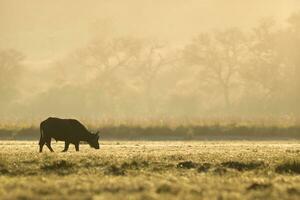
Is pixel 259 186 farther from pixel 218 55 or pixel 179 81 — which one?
pixel 179 81

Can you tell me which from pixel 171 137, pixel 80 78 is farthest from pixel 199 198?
pixel 80 78

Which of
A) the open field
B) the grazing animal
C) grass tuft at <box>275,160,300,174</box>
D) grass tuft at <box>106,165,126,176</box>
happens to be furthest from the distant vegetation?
grass tuft at <box>106,165,126,176</box>

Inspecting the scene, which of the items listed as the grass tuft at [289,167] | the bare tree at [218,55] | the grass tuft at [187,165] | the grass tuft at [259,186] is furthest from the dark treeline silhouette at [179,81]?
the grass tuft at [259,186]

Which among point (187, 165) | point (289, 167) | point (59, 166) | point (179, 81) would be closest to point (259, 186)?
point (289, 167)

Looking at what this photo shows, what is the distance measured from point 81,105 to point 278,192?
131m

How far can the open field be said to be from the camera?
1859 cm

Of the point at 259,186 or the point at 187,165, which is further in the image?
the point at 187,165

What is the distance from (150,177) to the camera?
74.3ft

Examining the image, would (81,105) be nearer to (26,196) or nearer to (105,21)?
(105,21)

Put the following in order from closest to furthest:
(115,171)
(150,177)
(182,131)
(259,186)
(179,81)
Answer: (259,186)
(150,177)
(115,171)
(182,131)
(179,81)

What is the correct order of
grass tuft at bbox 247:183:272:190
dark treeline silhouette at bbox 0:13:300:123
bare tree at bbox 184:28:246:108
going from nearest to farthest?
grass tuft at bbox 247:183:272:190 < dark treeline silhouette at bbox 0:13:300:123 < bare tree at bbox 184:28:246:108

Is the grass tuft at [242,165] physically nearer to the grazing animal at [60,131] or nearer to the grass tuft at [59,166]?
the grass tuft at [59,166]

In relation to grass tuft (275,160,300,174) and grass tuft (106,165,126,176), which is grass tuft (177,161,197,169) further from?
grass tuft (275,160,300,174)

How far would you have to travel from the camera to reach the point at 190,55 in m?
143
